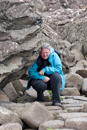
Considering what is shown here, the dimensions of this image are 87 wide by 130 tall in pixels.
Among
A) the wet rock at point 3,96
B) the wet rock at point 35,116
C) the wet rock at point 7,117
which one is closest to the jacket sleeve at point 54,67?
the wet rock at point 35,116

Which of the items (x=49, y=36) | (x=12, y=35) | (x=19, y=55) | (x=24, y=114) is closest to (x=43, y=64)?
(x=19, y=55)

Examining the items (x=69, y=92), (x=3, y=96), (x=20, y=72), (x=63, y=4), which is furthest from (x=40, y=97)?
(x=63, y=4)

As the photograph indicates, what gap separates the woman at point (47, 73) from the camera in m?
4.84

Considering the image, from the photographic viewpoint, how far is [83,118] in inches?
142

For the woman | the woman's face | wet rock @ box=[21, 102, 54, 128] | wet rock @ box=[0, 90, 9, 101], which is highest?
the woman's face

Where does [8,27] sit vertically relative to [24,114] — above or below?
above

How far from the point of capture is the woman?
484 centimetres

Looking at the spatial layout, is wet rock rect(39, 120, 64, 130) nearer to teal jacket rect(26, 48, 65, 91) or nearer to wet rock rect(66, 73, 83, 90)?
teal jacket rect(26, 48, 65, 91)

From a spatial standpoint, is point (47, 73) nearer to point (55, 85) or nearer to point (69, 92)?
point (55, 85)

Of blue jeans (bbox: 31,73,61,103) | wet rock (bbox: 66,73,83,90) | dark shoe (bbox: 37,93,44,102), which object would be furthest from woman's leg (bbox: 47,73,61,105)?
wet rock (bbox: 66,73,83,90)

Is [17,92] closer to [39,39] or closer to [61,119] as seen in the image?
[39,39]

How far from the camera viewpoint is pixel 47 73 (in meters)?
5.00

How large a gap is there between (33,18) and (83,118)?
2414 mm

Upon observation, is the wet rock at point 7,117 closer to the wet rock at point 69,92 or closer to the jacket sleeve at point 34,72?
the jacket sleeve at point 34,72
